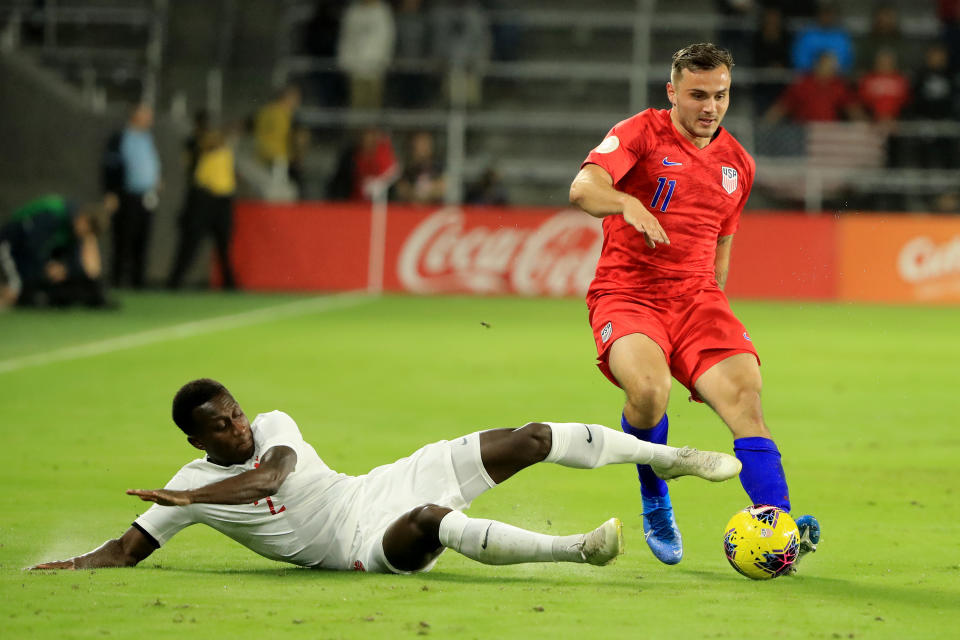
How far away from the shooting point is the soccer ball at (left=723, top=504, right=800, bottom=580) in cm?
580

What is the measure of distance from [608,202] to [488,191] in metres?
17.1

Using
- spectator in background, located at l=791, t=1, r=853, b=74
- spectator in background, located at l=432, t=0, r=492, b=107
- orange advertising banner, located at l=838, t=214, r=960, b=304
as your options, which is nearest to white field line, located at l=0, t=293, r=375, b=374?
spectator in background, located at l=432, t=0, r=492, b=107

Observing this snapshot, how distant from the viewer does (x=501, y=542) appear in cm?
563

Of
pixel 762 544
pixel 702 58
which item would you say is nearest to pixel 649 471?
pixel 762 544

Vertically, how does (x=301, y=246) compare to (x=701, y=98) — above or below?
below

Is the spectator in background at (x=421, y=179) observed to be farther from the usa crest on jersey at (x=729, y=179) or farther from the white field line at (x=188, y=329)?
the usa crest on jersey at (x=729, y=179)

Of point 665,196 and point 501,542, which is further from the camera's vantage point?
point 665,196

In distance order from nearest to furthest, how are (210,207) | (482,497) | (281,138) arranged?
(482,497) → (210,207) → (281,138)

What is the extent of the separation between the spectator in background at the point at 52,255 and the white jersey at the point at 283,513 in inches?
499

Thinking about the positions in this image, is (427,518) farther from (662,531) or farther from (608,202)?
(608,202)

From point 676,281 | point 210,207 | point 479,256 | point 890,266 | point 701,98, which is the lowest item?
point 479,256

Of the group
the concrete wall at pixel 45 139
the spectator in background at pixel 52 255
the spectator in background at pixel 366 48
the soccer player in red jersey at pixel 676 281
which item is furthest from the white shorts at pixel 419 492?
the spectator in background at pixel 366 48

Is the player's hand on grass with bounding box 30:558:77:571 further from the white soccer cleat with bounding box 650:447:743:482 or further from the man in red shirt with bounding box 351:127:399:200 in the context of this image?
the man in red shirt with bounding box 351:127:399:200

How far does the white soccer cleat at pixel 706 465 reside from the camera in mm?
5988
